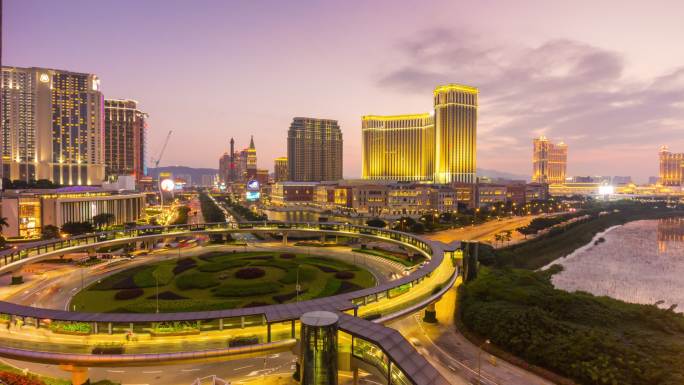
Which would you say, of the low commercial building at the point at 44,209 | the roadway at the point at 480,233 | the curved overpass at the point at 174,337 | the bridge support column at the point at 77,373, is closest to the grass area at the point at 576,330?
the curved overpass at the point at 174,337

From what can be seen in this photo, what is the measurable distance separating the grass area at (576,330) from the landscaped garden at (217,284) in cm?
1885

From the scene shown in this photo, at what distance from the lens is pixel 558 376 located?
29.3 metres

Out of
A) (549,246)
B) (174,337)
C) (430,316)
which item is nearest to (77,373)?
(174,337)

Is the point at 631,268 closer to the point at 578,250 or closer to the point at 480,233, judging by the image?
the point at 578,250

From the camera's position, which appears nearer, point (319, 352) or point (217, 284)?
point (319, 352)

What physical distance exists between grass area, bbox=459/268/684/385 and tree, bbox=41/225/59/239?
91.7 metres

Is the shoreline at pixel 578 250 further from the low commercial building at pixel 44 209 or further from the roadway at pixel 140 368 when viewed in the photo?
the low commercial building at pixel 44 209

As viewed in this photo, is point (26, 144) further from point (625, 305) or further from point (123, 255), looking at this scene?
point (625, 305)

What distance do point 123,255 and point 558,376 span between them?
7320cm

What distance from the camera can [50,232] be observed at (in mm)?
85188

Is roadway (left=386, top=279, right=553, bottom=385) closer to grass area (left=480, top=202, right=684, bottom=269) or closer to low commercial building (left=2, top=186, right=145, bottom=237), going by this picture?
grass area (left=480, top=202, right=684, bottom=269)

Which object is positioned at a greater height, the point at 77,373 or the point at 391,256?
the point at 77,373

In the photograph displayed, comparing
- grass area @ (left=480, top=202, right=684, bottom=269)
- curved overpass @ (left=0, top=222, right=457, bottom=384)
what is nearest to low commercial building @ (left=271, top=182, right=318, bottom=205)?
grass area @ (left=480, top=202, right=684, bottom=269)

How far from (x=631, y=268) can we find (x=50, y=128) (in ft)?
686
